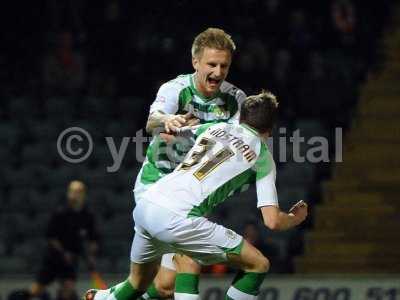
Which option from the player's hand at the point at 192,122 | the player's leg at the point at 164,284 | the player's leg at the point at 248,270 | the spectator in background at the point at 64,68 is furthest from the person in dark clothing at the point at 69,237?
the player's leg at the point at 248,270

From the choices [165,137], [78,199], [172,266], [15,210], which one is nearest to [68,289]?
[78,199]

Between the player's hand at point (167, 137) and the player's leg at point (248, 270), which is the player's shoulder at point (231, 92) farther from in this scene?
the player's leg at point (248, 270)

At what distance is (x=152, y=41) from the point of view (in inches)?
560

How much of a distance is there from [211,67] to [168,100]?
1.15ft

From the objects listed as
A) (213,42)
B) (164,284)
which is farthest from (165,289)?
(213,42)

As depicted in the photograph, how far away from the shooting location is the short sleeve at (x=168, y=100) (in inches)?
284

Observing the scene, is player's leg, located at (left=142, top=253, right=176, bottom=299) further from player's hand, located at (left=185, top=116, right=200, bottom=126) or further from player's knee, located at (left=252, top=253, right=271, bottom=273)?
player's hand, located at (left=185, top=116, right=200, bottom=126)

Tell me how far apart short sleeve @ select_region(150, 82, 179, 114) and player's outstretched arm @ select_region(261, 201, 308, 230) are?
3.32 feet

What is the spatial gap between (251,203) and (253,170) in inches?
260

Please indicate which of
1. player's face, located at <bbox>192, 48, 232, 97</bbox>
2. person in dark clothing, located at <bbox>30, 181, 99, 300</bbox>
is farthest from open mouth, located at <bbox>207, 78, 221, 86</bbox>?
person in dark clothing, located at <bbox>30, 181, 99, 300</bbox>

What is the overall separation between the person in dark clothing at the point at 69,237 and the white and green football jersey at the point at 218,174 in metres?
5.07

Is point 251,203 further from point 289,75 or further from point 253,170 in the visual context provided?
point 253,170

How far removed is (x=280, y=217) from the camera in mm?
6566

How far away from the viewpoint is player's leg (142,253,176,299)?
764cm
